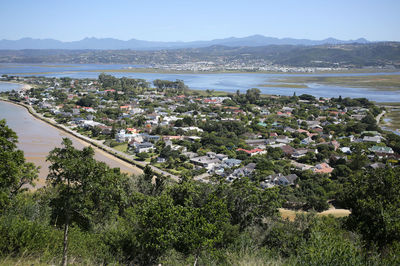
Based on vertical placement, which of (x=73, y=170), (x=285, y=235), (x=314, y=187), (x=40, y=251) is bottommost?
(x=314, y=187)

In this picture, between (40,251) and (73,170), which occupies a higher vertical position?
(73,170)

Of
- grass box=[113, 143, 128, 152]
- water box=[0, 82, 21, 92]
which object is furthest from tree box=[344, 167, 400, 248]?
water box=[0, 82, 21, 92]

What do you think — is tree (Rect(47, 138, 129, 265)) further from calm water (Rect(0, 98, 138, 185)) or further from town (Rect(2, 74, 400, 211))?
calm water (Rect(0, 98, 138, 185))

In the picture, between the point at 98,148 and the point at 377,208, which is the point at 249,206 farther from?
the point at 98,148

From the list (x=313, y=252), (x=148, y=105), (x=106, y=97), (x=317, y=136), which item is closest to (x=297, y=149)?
(x=317, y=136)

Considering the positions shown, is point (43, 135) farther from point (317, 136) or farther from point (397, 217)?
point (397, 217)

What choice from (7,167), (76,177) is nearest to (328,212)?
(76,177)
